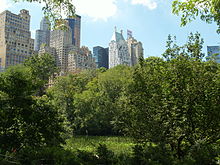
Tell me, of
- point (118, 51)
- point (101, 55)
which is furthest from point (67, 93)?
point (101, 55)

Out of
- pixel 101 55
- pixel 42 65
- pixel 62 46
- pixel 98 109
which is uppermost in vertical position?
pixel 101 55

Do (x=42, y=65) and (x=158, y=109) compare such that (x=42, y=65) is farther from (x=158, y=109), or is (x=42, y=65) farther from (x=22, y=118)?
(x=158, y=109)

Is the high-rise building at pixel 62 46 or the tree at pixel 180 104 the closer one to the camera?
the tree at pixel 180 104

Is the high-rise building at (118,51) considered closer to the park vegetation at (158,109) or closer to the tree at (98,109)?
the tree at (98,109)

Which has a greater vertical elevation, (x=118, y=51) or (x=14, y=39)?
(x=118, y=51)

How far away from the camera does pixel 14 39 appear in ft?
302

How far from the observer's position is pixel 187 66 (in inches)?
304

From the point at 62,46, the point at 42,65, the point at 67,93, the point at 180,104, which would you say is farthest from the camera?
the point at 62,46

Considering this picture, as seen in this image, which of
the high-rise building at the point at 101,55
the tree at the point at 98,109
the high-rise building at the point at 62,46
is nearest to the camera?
the tree at the point at 98,109

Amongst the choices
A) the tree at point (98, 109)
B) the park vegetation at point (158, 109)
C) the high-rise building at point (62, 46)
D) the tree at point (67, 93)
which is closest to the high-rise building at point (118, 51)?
the high-rise building at point (62, 46)

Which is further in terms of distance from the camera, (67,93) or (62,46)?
(62,46)

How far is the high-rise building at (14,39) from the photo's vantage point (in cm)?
8700


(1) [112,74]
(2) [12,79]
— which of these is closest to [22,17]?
(1) [112,74]

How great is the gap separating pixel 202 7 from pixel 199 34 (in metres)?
3.41
